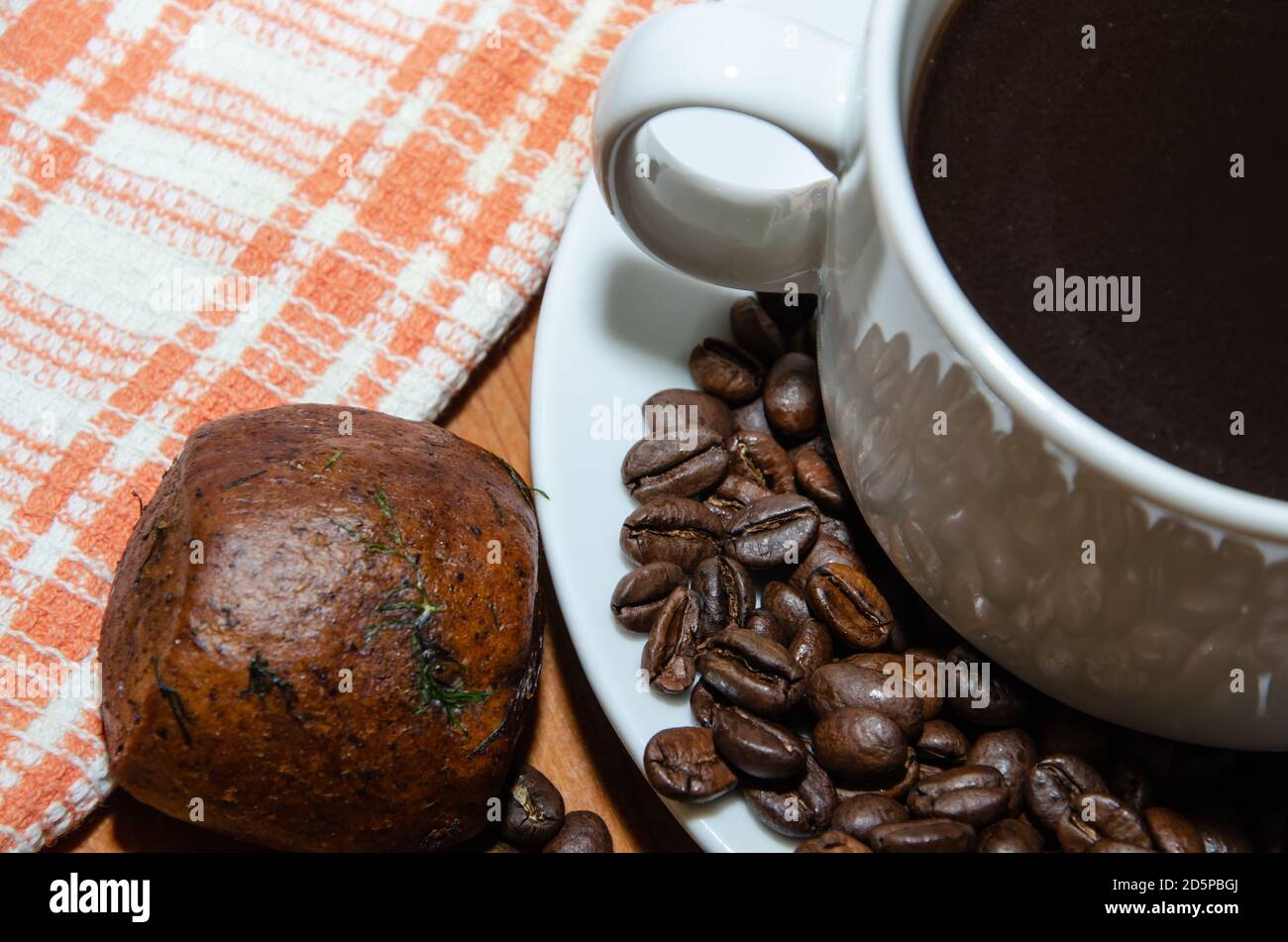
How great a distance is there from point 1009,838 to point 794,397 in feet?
1.28

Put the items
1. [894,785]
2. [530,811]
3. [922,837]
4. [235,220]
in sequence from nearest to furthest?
[922,837] → [894,785] → [530,811] → [235,220]

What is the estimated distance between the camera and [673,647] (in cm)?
100

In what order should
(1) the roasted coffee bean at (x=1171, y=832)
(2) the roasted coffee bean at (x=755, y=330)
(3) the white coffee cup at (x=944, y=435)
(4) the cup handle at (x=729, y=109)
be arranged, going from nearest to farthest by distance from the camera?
1. (3) the white coffee cup at (x=944, y=435)
2. (4) the cup handle at (x=729, y=109)
3. (1) the roasted coffee bean at (x=1171, y=832)
4. (2) the roasted coffee bean at (x=755, y=330)

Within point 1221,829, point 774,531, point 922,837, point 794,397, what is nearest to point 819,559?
point 774,531

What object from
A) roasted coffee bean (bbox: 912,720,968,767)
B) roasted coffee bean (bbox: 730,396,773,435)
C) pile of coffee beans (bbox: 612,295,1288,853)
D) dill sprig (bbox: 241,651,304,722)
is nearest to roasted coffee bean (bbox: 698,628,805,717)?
pile of coffee beans (bbox: 612,295,1288,853)

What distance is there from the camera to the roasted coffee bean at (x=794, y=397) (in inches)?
43.2

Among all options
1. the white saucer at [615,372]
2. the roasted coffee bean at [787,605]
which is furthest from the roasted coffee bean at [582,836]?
the roasted coffee bean at [787,605]

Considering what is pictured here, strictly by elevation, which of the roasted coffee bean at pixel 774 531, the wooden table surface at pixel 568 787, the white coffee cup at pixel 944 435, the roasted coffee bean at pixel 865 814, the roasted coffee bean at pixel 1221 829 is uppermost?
the white coffee cup at pixel 944 435

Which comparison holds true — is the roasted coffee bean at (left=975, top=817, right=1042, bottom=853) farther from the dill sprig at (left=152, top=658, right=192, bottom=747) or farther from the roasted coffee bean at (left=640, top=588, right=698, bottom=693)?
the dill sprig at (left=152, top=658, right=192, bottom=747)

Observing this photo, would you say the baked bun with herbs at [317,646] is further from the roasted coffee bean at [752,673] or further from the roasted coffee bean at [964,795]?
the roasted coffee bean at [964,795]

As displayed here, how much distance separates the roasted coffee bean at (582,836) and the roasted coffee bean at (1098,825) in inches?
14.6

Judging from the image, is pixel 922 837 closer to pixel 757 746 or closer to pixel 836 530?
pixel 757 746

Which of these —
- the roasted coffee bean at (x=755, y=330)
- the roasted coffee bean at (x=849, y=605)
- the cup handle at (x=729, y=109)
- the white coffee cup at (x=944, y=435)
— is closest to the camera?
the white coffee cup at (x=944, y=435)

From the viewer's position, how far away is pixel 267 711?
924 millimetres
